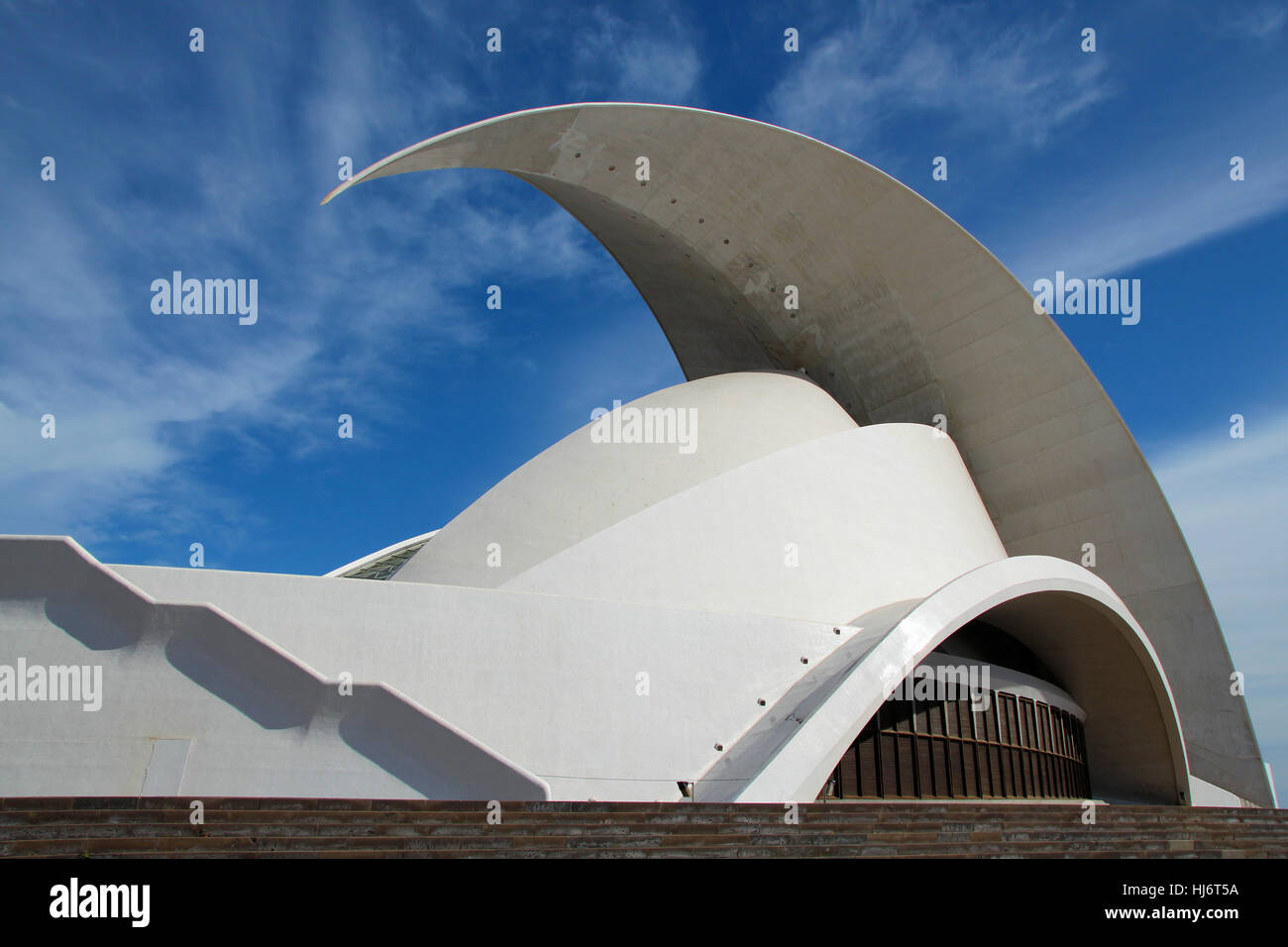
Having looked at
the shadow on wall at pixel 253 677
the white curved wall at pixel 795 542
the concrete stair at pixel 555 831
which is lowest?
the concrete stair at pixel 555 831

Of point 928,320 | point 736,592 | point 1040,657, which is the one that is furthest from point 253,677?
point 928,320

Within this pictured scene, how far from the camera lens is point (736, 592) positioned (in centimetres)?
1138

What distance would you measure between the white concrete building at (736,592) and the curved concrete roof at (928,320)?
6cm

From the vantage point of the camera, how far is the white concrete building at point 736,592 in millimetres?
8047

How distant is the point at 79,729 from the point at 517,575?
4.86 meters

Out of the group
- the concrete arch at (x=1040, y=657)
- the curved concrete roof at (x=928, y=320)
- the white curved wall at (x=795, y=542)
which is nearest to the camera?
the concrete arch at (x=1040, y=657)

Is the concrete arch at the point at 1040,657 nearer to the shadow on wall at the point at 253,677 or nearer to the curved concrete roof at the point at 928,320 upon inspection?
the curved concrete roof at the point at 928,320

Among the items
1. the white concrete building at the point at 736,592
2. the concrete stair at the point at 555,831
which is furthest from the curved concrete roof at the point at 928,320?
the concrete stair at the point at 555,831

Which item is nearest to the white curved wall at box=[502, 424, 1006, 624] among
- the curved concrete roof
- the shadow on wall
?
the curved concrete roof

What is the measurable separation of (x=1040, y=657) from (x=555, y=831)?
40.3 feet

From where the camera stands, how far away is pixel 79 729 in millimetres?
7887

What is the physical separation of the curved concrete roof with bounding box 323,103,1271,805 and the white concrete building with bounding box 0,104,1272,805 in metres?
0.06
